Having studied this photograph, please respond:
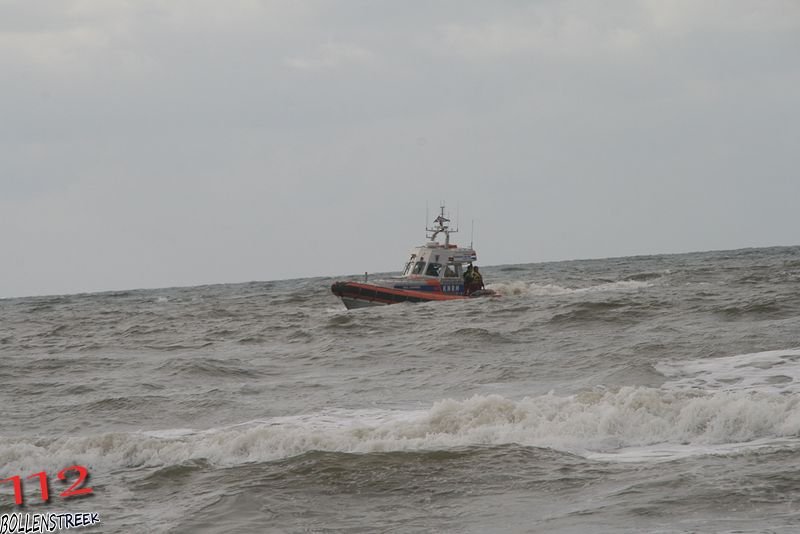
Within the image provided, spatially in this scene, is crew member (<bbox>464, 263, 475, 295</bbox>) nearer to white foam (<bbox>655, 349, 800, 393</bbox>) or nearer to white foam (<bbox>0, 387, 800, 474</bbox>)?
white foam (<bbox>655, 349, 800, 393</bbox>)

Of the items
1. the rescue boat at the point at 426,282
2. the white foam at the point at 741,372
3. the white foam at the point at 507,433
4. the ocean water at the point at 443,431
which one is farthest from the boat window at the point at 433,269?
the white foam at the point at 507,433

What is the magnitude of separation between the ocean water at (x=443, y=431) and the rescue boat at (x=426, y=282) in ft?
29.3

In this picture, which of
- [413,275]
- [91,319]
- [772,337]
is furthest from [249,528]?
[91,319]

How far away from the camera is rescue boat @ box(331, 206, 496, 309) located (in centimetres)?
2722

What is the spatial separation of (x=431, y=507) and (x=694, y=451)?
2.40 m

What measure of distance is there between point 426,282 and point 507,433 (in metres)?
19.1

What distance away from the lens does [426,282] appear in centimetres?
2792

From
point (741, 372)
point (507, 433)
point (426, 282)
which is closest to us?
point (507, 433)

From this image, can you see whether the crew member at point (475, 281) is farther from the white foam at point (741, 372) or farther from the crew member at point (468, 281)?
the white foam at point (741, 372)

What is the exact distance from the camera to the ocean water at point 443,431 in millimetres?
6598

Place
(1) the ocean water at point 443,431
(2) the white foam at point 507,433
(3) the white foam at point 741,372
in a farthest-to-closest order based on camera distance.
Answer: (3) the white foam at point 741,372, (2) the white foam at point 507,433, (1) the ocean water at point 443,431

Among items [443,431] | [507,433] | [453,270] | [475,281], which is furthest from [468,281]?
[507,433]

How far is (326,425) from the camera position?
10016mm

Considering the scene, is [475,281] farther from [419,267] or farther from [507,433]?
[507,433]
